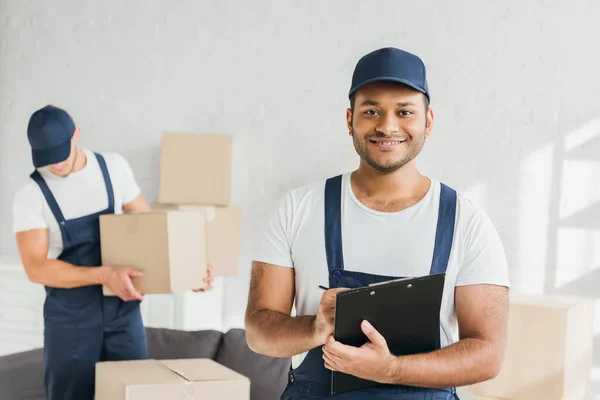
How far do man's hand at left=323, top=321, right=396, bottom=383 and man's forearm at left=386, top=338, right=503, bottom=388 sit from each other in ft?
0.07

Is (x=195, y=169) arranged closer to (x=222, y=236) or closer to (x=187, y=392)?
(x=222, y=236)

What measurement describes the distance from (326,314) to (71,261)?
1625 mm

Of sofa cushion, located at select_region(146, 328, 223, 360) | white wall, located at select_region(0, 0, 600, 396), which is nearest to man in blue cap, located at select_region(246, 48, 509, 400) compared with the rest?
sofa cushion, located at select_region(146, 328, 223, 360)

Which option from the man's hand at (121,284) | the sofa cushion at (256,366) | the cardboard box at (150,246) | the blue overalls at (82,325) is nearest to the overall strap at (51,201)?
the blue overalls at (82,325)

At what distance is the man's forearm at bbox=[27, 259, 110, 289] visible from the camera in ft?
9.00

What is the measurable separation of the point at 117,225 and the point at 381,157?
141 cm

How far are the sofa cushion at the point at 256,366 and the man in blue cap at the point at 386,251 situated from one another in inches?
60.6

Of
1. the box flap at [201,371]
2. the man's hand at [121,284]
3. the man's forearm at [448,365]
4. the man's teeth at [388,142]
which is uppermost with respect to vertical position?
the man's teeth at [388,142]

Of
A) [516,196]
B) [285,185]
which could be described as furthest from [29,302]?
[516,196]

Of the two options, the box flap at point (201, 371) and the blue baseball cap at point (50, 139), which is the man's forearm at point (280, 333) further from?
the blue baseball cap at point (50, 139)

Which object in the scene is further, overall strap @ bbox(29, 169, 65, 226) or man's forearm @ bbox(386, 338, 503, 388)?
overall strap @ bbox(29, 169, 65, 226)

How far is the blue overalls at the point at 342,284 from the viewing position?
160 cm

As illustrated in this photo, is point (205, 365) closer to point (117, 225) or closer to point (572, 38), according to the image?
point (117, 225)

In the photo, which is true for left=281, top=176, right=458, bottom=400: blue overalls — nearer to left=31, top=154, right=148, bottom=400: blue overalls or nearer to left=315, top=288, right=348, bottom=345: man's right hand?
left=315, top=288, right=348, bottom=345: man's right hand
